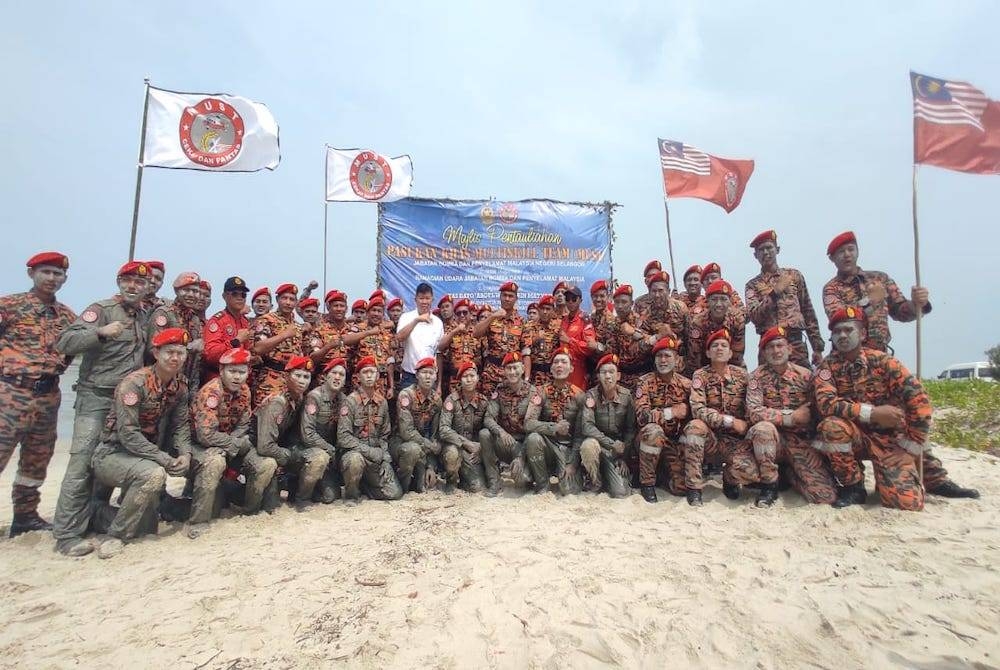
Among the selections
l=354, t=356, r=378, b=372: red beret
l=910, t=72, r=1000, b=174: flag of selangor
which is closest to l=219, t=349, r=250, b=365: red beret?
l=354, t=356, r=378, b=372: red beret

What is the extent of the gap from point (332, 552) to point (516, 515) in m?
1.60

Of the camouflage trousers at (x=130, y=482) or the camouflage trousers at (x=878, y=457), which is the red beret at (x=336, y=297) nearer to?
the camouflage trousers at (x=130, y=482)

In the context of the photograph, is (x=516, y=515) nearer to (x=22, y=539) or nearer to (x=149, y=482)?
(x=149, y=482)

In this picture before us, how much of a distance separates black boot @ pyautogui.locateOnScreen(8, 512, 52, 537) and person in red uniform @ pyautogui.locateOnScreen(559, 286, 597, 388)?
206 inches

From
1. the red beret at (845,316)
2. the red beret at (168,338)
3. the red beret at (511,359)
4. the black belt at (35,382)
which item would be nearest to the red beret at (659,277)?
the red beret at (845,316)

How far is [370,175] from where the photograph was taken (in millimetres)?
9539

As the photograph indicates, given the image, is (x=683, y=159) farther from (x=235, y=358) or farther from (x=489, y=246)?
(x=235, y=358)

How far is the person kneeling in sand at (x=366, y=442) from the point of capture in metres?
5.02

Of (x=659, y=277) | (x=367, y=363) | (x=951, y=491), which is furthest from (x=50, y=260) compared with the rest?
(x=951, y=491)

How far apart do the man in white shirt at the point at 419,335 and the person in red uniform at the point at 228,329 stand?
70.9 inches

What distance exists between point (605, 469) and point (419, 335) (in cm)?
277

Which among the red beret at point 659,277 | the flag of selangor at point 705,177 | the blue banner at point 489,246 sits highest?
the flag of selangor at point 705,177

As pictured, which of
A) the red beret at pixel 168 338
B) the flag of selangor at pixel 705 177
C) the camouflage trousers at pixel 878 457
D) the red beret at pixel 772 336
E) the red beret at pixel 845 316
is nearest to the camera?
the red beret at pixel 168 338

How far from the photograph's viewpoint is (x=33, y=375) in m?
4.26
